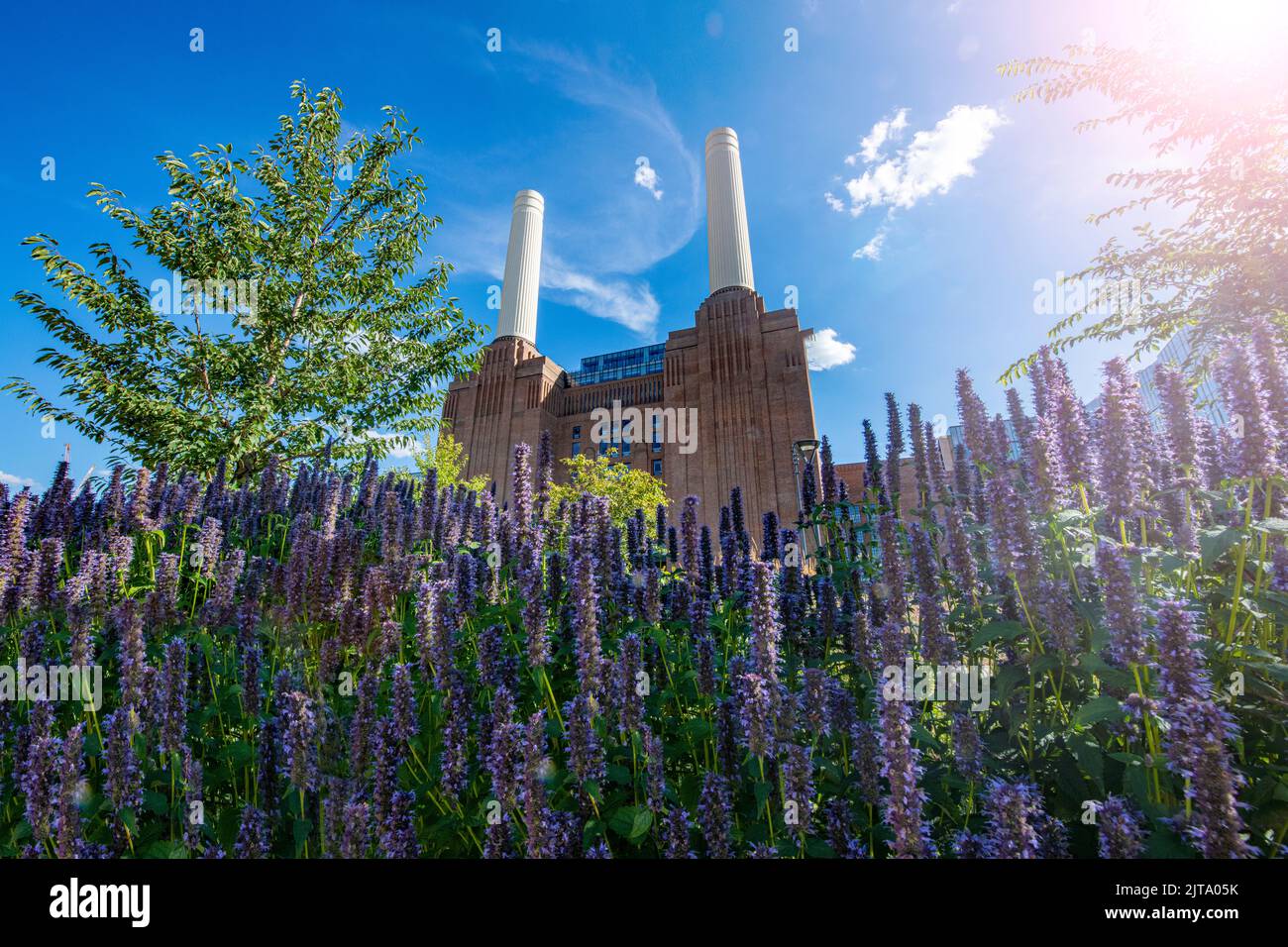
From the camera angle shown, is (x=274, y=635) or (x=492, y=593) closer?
(x=274, y=635)

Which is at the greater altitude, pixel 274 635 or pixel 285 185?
pixel 285 185

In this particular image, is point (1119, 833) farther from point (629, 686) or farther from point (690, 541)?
point (690, 541)

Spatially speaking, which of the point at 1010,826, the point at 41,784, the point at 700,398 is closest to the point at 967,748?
the point at 1010,826

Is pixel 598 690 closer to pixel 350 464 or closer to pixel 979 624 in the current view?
pixel 979 624

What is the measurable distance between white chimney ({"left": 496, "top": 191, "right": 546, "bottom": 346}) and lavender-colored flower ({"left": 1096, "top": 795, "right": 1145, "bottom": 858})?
68.8 m

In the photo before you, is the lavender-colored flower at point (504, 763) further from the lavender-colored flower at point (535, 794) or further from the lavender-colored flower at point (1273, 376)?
the lavender-colored flower at point (1273, 376)

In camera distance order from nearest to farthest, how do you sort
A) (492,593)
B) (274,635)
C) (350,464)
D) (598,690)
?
(598,690) < (274,635) < (492,593) < (350,464)

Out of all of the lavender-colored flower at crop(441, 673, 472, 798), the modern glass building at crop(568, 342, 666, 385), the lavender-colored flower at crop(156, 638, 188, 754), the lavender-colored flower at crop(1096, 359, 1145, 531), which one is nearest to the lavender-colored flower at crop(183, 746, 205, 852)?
the lavender-colored flower at crop(156, 638, 188, 754)

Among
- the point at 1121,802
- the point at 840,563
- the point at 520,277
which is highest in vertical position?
the point at 520,277

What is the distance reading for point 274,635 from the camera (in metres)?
3.74

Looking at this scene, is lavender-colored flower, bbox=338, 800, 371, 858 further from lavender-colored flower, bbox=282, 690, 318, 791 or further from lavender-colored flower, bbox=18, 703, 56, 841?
lavender-colored flower, bbox=18, 703, 56, 841

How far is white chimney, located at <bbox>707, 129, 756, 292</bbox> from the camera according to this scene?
59438 millimetres
